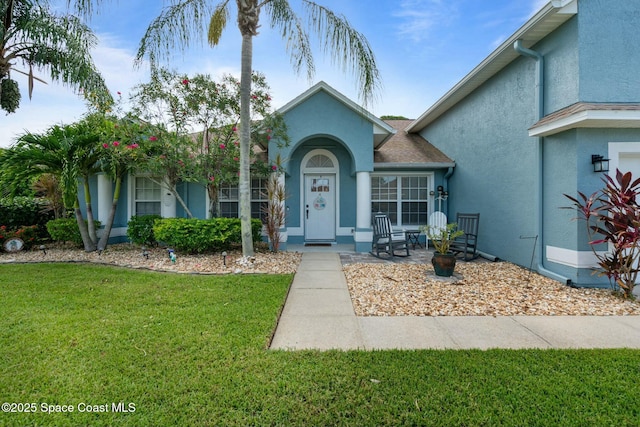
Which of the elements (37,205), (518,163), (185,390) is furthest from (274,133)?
(37,205)

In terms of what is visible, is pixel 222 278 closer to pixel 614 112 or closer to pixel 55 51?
pixel 614 112

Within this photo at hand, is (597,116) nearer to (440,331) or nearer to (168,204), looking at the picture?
(440,331)

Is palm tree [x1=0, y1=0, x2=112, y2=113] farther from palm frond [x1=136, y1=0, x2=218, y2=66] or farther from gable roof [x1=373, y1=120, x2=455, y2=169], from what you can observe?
gable roof [x1=373, y1=120, x2=455, y2=169]

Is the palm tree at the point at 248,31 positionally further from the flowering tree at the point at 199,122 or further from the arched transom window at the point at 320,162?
the arched transom window at the point at 320,162

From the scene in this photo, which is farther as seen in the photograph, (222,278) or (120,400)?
(222,278)

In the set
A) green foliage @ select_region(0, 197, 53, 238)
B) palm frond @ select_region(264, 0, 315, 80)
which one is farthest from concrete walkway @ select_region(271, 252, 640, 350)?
green foliage @ select_region(0, 197, 53, 238)

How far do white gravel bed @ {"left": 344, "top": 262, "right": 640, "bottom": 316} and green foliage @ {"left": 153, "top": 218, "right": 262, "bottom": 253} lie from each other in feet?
11.7

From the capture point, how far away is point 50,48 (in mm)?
8266

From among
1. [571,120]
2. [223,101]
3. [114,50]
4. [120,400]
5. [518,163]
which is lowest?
[120,400]

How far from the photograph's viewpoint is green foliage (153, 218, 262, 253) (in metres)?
7.98

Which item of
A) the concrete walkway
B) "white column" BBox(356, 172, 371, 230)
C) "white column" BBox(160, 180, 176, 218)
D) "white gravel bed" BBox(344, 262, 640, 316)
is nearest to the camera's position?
the concrete walkway

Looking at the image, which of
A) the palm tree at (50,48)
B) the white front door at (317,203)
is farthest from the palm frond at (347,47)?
the palm tree at (50,48)

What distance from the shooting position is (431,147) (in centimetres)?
1204

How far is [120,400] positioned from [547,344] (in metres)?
4.41
